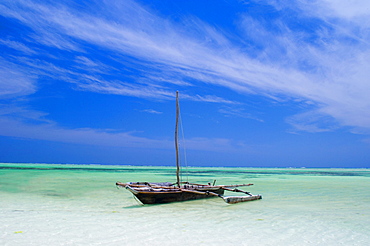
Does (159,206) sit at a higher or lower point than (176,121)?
lower

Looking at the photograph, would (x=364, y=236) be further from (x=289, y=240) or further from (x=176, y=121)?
(x=176, y=121)

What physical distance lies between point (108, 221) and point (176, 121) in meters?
8.51

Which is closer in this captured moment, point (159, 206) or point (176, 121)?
point (159, 206)

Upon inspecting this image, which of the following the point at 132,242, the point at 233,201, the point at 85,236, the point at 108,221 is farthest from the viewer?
the point at 233,201

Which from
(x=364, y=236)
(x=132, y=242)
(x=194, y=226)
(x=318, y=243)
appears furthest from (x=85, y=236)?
(x=364, y=236)

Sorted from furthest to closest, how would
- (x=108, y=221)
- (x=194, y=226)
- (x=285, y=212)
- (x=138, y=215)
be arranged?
1. (x=285, y=212)
2. (x=138, y=215)
3. (x=108, y=221)
4. (x=194, y=226)

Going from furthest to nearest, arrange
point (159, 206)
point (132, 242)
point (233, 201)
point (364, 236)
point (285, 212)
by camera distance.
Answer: point (233, 201), point (159, 206), point (285, 212), point (364, 236), point (132, 242)

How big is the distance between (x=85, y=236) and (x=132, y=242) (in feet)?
3.99

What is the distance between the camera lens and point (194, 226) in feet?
27.2

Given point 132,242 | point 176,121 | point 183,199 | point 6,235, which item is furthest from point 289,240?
point 176,121

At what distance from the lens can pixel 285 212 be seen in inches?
439

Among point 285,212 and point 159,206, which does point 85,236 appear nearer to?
point 159,206

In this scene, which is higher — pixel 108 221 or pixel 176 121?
pixel 176 121

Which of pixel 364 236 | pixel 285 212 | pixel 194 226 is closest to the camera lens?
pixel 364 236
